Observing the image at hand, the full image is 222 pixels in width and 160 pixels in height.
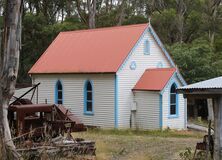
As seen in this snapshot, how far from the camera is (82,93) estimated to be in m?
29.2

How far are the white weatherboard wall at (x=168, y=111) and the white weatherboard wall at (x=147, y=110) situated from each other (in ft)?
1.21

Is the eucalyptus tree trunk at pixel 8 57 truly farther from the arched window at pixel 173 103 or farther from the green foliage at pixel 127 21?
the green foliage at pixel 127 21

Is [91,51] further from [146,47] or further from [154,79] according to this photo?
[154,79]

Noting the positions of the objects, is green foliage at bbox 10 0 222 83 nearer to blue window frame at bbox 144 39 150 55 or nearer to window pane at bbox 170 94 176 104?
blue window frame at bbox 144 39 150 55

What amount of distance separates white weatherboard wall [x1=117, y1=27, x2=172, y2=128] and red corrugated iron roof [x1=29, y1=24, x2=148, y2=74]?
1.72ft

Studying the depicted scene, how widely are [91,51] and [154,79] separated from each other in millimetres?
4409

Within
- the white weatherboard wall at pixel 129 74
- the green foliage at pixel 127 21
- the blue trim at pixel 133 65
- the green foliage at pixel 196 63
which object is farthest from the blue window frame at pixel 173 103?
the green foliage at pixel 127 21

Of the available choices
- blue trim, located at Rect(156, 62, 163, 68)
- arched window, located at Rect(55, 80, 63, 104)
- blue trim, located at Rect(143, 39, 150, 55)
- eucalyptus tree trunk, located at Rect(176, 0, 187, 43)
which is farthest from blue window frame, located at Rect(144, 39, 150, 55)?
eucalyptus tree trunk, located at Rect(176, 0, 187, 43)

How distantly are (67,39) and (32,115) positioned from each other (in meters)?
16.8

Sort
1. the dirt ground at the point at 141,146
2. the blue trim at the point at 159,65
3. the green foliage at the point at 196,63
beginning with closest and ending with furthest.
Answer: the dirt ground at the point at 141,146 → the blue trim at the point at 159,65 → the green foliage at the point at 196,63

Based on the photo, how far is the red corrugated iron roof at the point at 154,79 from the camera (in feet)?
88.9

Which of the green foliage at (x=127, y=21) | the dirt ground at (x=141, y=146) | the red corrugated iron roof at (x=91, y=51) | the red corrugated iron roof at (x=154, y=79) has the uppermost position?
the green foliage at (x=127, y=21)

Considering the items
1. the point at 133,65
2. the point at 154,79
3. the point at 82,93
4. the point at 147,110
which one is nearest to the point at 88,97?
the point at 82,93

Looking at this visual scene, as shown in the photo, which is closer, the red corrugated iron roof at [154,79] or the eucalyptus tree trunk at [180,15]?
the red corrugated iron roof at [154,79]
